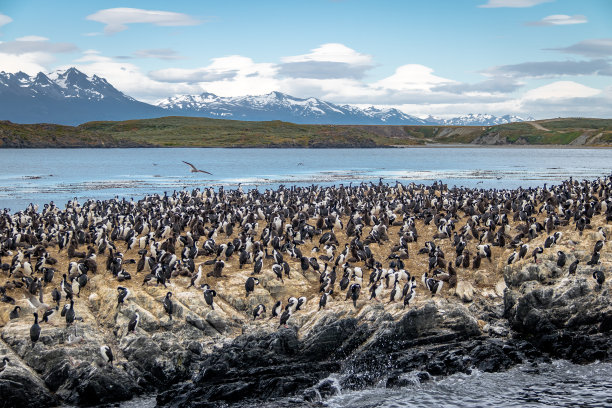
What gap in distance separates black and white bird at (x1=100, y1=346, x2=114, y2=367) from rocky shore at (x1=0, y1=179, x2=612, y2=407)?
15 centimetres

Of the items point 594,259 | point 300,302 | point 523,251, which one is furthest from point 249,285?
point 594,259

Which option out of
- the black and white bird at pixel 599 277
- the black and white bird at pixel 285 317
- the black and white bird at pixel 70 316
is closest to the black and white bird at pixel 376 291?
the black and white bird at pixel 285 317

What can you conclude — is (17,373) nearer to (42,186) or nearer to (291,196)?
(291,196)

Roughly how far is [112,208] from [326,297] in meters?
23.2

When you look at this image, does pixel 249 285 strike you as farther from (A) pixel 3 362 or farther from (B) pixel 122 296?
(A) pixel 3 362

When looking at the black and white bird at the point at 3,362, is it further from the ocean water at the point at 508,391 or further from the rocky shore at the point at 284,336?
the ocean water at the point at 508,391

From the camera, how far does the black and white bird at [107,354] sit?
60.2 ft

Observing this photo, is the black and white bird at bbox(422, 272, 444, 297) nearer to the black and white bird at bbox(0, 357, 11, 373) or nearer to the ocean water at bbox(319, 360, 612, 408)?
the ocean water at bbox(319, 360, 612, 408)

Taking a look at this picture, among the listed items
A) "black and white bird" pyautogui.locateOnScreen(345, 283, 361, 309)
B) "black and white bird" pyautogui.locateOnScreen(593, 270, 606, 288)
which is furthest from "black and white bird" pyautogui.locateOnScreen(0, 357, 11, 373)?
"black and white bird" pyautogui.locateOnScreen(593, 270, 606, 288)

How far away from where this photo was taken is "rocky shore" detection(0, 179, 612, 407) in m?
18.1

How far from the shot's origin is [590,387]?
58.6 ft

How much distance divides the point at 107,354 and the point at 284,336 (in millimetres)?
5771

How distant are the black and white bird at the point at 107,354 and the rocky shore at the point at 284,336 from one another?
0.15 m

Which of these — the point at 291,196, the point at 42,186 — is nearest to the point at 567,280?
the point at 291,196
